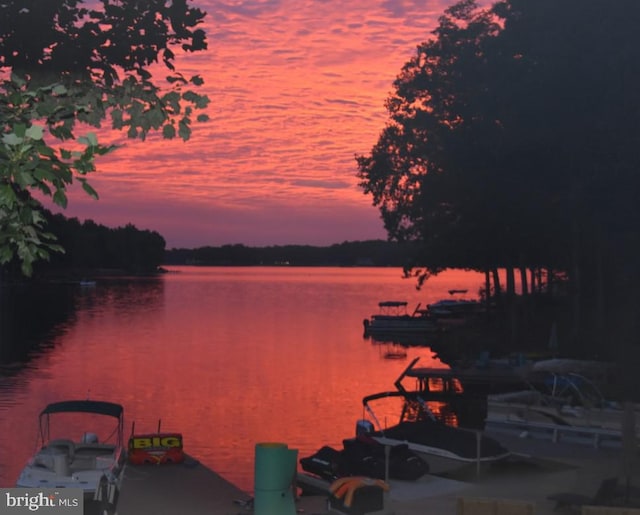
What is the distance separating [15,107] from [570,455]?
803 inches

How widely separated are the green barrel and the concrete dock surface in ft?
15.5

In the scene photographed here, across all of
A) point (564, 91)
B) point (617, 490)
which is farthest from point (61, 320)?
point (617, 490)

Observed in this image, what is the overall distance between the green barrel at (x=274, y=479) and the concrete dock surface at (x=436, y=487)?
4721 mm

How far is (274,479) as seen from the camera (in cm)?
1158

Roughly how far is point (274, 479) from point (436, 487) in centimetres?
867

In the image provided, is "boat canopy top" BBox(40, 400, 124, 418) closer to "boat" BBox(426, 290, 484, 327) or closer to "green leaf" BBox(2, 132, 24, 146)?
"green leaf" BBox(2, 132, 24, 146)

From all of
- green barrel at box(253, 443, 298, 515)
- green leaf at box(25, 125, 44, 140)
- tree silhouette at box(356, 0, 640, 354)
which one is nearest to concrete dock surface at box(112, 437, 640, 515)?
green barrel at box(253, 443, 298, 515)

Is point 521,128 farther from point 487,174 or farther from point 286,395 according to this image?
point 286,395

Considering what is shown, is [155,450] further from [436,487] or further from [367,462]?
[436,487]

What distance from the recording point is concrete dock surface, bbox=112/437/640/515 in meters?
18.0

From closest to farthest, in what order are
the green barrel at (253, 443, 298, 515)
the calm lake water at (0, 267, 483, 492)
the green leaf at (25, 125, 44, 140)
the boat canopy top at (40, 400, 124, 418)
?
the green leaf at (25, 125, 44, 140) < the green barrel at (253, 443, 298, 515) < the boat canopy top at (40, 400, 124, 418) < the calm lake water at (0, 267, 483, 492)

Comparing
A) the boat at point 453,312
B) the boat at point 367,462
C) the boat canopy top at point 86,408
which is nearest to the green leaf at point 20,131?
the boat at point 367,462

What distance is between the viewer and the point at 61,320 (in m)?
106

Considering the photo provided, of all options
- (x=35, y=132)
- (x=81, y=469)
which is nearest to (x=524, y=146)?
(x=81, y=469)
